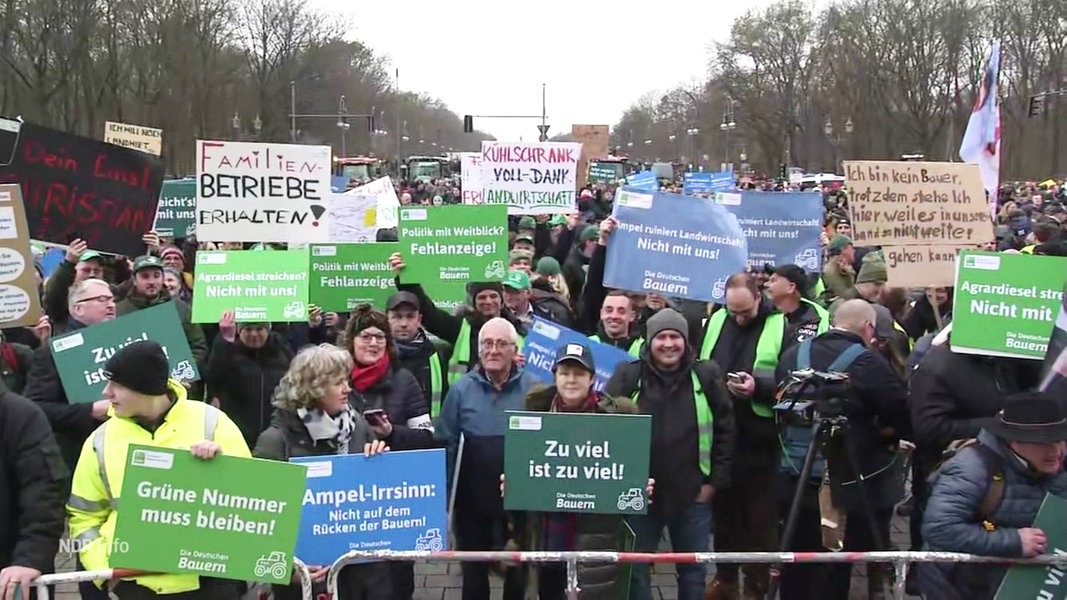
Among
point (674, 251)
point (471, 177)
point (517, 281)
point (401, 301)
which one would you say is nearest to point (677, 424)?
point (401, 301)

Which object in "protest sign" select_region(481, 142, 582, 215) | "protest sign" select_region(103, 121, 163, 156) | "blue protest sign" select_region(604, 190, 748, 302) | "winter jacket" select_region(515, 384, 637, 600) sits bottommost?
"winter jacket" select_region(515, 384, 637, 600)

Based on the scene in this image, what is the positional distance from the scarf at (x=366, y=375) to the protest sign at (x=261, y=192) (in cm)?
300

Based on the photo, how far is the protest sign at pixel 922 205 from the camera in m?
6.76

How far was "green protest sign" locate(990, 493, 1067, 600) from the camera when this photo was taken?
386cm

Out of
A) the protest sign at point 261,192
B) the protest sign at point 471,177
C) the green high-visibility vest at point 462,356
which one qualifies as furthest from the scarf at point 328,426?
the protest sign at point 471,177

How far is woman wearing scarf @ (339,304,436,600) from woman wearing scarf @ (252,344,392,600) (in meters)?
0.45

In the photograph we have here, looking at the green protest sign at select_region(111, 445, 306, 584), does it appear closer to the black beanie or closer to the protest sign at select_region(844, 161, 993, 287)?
the black beanie

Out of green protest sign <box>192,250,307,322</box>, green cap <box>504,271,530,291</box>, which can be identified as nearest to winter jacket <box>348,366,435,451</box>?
green protest sign <box>192,250,307,322</box>

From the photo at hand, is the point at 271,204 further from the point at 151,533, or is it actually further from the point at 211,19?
the point at 211,19

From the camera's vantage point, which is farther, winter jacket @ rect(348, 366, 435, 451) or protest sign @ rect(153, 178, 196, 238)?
protest sign @ rect(153, 178, 196, 238)

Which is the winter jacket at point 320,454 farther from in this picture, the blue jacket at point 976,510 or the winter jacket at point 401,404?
the blue jacket at point 976,510

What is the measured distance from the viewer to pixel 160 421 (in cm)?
384

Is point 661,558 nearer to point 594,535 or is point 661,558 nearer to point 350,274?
point 594,535

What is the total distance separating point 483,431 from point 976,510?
7.37 ft
